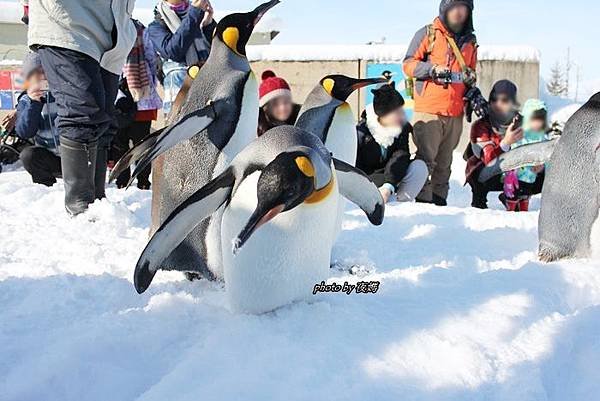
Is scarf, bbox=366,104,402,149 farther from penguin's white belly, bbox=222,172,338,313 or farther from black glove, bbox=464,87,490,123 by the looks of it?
penguin's white belly, bbox=222,172,338,313

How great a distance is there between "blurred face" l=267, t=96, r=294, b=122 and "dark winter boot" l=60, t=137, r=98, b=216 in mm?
1231

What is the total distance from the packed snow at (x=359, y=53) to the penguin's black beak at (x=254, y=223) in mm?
5785

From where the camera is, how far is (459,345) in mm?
1216

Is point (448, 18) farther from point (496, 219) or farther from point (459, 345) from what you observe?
point (459, 345)

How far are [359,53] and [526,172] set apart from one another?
3.12 m

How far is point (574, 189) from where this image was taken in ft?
7.03

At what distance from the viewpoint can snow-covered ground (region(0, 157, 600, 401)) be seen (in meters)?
1.11

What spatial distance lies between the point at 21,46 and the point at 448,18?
8.85 metres

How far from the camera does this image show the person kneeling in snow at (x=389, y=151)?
4.21m

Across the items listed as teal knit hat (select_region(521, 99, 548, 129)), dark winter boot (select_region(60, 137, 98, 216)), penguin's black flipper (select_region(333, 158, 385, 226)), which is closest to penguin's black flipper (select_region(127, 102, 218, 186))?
penguin's black flipper (select_region(333, 158, 385, 226))

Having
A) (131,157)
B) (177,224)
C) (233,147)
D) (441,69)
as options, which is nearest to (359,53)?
(441,69)

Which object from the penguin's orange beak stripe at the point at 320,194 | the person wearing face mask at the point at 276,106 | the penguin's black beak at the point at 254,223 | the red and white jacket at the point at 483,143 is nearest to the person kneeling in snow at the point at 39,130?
the person wearing face mask at the point at 276,106

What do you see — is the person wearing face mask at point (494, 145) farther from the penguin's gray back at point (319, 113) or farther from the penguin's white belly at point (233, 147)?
the penguin's white belly at point (233, 147)

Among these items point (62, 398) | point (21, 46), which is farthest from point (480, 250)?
point (21, 46)
